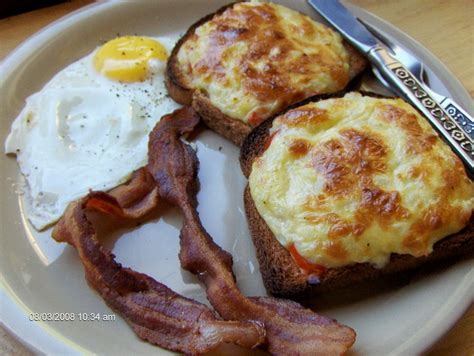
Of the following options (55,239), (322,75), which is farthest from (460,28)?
(55,239)

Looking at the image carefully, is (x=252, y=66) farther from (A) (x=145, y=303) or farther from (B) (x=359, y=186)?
(A) (x=145, y=303)

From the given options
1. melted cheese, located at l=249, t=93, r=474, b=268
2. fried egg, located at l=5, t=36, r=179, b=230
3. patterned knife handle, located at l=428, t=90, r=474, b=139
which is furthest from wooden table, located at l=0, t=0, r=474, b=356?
melted cheese, located at l=249, t=93, r=474, b=268

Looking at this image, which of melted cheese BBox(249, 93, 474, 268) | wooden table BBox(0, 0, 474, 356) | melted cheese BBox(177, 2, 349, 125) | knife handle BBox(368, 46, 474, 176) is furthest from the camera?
wooden table BBox(0, 0, 474, 356)

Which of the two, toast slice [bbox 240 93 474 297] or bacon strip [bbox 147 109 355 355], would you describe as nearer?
bacon strip [bbox 147 109 355 355]

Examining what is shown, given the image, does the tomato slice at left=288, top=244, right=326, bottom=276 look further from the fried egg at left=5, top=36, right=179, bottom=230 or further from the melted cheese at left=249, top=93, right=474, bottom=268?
the fried egg at left=5, top=36, right=179, bottom=230

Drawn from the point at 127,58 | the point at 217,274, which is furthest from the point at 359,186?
the point at 127,58

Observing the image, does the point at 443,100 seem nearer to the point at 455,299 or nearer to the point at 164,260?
the point at 455,299

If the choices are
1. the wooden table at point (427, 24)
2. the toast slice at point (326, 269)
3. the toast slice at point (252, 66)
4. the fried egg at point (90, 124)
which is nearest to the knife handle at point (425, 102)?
the toast slice at point (252, 66)

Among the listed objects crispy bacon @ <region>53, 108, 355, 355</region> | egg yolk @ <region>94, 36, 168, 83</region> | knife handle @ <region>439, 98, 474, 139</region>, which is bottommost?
crispy bacon @ <region>53, 108, 355, 355</region>
